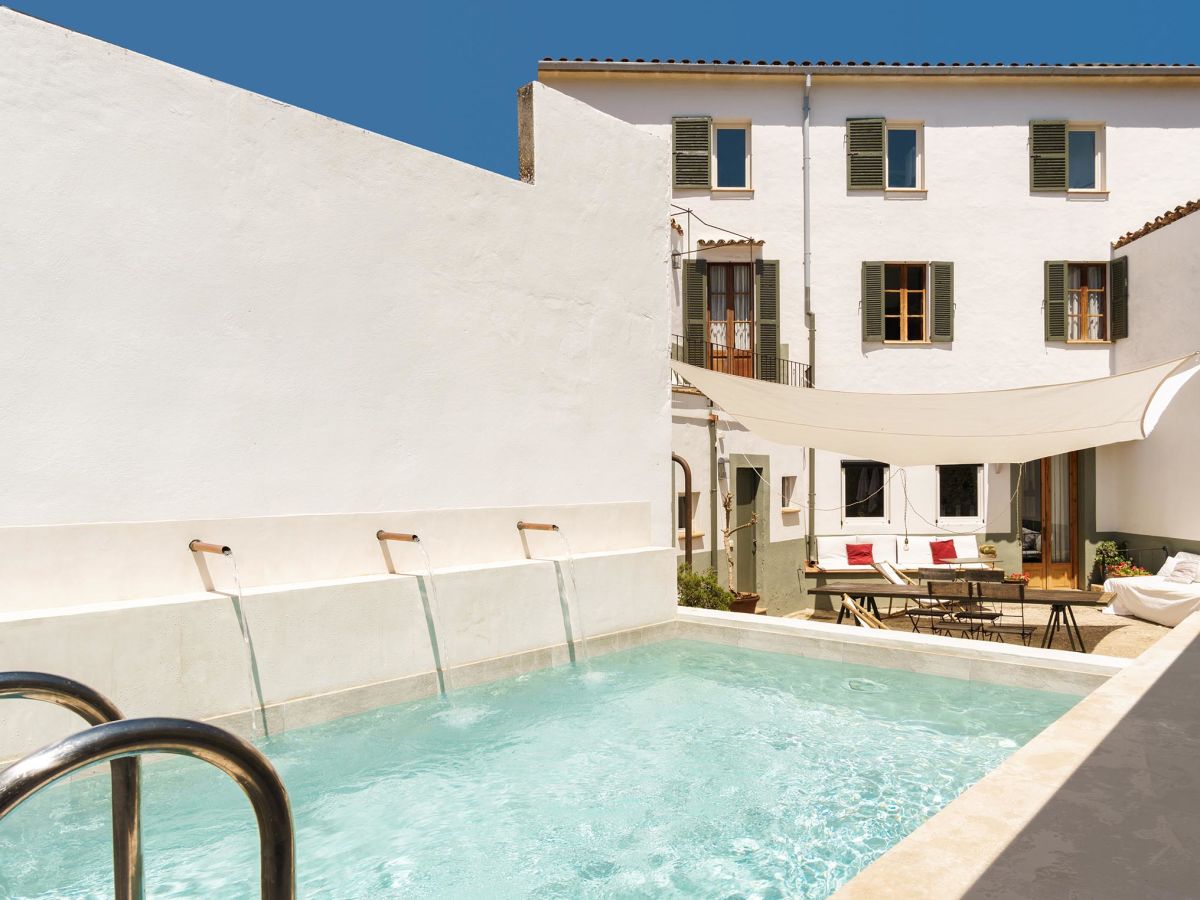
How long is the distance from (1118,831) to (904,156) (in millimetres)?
15671

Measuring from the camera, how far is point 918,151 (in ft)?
53.0

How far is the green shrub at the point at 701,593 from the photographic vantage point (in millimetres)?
9938

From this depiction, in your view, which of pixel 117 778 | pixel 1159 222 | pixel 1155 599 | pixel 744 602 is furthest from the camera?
pixel 1159 222

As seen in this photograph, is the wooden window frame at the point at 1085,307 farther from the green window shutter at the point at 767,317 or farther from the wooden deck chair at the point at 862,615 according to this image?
the wooden deck chair at the point at 862,615

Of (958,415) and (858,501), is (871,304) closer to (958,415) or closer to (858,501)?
(858,501)

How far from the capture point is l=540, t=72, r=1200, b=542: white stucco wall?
52.2 ft

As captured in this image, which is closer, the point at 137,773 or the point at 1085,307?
the point at 137,773

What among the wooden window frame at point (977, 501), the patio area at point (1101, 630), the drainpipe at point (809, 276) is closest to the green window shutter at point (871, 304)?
the drainpipe at point (809, 276)

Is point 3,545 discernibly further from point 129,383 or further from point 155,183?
point 155,183

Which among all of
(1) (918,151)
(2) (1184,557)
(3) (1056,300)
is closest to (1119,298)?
(3) (1056,300)

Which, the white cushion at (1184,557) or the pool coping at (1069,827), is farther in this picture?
the white cushion at (1184,557)

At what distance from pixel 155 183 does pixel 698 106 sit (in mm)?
12322

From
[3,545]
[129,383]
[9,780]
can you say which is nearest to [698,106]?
[129,383]

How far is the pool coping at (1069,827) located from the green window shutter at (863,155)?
44.6 feet
